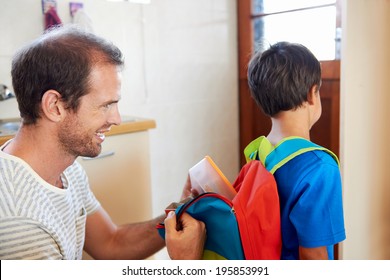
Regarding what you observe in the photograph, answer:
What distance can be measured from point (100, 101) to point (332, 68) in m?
1.20

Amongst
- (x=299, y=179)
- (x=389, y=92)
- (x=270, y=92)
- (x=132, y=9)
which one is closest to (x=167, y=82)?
(x=132, y=9)

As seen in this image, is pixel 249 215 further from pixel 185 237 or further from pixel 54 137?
pixel 54 137

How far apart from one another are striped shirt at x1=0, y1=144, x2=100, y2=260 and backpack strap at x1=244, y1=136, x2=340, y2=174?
1.33 ft

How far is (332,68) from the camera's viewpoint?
168cm

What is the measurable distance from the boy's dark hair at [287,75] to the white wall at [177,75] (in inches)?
37.5

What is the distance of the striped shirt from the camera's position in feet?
2.17

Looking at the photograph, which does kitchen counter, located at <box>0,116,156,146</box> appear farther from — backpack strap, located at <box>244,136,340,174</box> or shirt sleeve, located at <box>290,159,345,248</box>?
shirt sleeve, located at <box>290,159,345,248</box>

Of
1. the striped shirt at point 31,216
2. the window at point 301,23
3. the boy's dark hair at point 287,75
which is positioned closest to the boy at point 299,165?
the boy's dark hair at point 287,75

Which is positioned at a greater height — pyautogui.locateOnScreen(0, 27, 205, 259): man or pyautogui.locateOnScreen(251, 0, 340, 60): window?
pyautogui.locateOnScreen(251, 0, 340, 60): window

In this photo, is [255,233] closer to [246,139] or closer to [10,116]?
[10,116]

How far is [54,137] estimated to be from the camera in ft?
2.51

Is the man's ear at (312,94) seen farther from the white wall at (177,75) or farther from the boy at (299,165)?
the white wall at (177,75)

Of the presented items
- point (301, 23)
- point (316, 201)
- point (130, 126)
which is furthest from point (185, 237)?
point (301, 23)

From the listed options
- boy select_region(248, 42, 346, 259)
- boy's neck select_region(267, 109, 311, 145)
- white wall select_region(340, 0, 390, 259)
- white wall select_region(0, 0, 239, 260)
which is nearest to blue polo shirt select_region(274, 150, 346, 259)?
boy select_region(248, 42, 346, 259)
